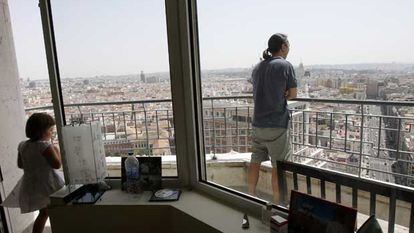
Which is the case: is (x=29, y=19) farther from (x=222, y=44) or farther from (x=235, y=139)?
(x=235, y=139)

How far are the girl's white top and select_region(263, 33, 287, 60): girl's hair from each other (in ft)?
4.58

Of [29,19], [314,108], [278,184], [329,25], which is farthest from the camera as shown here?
[314,108]

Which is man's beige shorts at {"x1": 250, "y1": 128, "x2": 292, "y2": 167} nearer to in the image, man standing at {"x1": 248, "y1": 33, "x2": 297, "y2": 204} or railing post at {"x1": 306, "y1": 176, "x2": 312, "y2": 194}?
man standing at {"x1": 248, "y1": 33, "x2": 297, "y2": 204}

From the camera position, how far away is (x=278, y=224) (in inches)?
42.3

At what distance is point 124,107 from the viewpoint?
1777 mm

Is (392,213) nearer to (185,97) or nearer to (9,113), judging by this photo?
(185,97)

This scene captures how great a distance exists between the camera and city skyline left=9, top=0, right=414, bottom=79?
49.5 inches

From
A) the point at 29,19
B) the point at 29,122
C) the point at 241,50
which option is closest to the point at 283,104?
the point at 241,50

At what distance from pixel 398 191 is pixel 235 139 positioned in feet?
4.56

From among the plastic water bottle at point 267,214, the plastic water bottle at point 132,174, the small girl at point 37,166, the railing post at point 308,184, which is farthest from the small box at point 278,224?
the small girl at point 37,166

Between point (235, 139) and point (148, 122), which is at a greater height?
point (148, 122)

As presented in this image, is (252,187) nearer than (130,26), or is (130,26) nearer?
(130,26)

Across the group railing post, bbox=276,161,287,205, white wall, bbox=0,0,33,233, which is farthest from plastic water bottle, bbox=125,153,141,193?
white wall, bbox=0,0,33,233

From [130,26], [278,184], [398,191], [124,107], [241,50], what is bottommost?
[278,184]
